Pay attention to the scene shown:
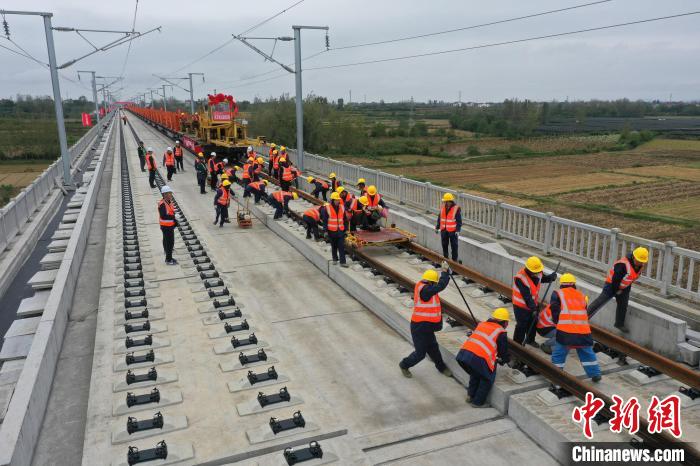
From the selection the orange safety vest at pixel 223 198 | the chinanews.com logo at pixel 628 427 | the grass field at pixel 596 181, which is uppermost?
the orange safety vest at pixel 223 198

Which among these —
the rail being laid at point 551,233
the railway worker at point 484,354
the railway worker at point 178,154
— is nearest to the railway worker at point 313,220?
the rail being laid at point 551,233

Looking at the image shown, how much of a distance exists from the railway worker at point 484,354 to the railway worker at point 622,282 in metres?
2.43

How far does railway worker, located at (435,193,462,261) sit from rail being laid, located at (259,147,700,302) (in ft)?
5.52

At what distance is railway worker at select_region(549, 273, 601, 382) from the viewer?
679cm

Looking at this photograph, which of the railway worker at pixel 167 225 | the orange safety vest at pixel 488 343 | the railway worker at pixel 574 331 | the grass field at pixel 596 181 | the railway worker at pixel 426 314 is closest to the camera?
the orange safety vest at pixel 488 343

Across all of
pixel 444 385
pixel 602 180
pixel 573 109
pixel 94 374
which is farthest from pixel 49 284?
pixel 573 109

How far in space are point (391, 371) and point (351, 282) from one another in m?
3.26

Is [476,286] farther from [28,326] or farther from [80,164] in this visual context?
[80,164]

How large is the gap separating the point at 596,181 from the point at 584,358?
34887 mm

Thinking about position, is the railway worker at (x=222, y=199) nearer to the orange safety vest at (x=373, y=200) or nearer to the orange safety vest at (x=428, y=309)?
the orange safety vest at (x=373, y=200)

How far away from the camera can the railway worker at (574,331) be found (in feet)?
22.3

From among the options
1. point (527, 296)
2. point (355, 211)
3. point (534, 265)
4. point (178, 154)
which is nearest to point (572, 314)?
point (527, 296)

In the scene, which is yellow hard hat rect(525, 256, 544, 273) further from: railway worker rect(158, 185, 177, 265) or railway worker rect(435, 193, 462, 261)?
railway worker rect(158, 185, 177, 265)

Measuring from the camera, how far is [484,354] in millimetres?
6406
